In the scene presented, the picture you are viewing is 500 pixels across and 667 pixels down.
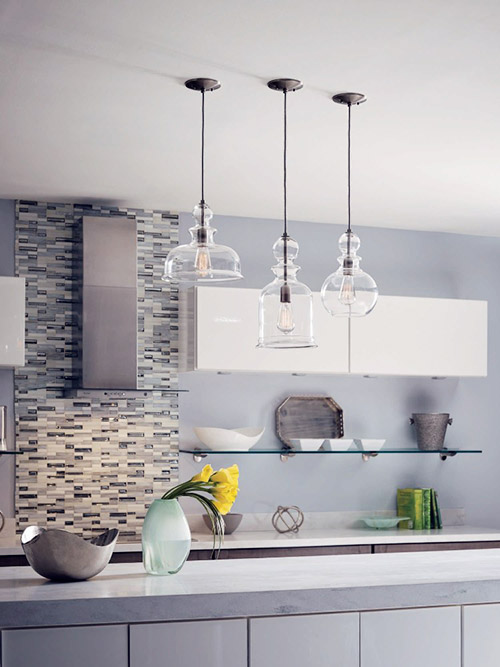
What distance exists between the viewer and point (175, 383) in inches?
225

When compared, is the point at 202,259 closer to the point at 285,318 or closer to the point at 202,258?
the point at 202,258

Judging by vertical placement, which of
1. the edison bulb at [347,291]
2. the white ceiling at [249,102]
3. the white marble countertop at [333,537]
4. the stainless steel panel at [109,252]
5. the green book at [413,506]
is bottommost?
the white marble countertop at [333,537]

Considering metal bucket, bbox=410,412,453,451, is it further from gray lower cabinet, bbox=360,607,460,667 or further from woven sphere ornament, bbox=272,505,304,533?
gray lower cabinet, bbox=360,607,460,667

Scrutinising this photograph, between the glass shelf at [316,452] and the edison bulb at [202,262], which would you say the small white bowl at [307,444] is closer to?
the glass shelf at [316,452]

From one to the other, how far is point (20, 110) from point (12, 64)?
1.59ft

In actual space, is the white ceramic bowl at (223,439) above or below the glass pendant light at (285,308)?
below

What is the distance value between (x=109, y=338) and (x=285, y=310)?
2099mm

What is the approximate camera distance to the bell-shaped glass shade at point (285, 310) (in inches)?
135

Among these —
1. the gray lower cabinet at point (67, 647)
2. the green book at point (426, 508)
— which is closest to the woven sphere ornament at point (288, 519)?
the green book at point (426, 508)

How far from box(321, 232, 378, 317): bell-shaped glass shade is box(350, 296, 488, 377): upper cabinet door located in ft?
7.28

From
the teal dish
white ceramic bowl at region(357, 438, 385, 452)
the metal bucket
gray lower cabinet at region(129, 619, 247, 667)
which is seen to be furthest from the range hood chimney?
gray lower cabinet at region(129, 619, 247, 667)

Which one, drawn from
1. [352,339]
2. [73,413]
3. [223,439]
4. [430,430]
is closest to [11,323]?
[73,413]

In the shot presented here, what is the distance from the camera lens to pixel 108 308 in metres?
5.34

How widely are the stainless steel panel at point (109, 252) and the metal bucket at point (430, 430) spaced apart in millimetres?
2024
